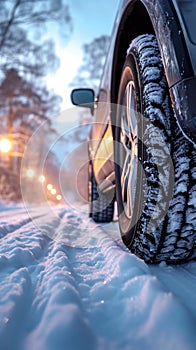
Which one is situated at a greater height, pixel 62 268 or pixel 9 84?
pixel 9 84

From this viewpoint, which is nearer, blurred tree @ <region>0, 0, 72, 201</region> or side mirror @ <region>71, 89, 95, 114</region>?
side mirror @ <region>71, 89, 95, 114</region>

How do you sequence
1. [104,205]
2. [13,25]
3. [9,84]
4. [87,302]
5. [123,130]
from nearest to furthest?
[87,302] → [123,130] → [104,205] → [13,25] → [9,84]

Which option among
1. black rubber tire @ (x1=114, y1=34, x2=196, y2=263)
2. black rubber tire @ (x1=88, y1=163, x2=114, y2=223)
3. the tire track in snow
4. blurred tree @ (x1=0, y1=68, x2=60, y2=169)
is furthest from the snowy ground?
blurred tree @ (x1=0, y1=68, x2=60, y2=169)

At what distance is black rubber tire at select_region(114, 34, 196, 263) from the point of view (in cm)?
104

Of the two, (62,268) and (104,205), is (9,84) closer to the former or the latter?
(104,205)

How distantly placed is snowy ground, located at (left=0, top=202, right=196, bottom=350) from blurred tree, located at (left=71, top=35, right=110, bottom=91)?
13436 mm

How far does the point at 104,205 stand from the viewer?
3.46m

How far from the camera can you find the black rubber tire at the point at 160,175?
1.04m

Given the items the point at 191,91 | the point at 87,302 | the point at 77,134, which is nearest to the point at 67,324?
the point at 87,302

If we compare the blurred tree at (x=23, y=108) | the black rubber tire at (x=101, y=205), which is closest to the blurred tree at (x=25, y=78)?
the blurred tree at (x=23, y=108)

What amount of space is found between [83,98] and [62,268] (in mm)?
2022

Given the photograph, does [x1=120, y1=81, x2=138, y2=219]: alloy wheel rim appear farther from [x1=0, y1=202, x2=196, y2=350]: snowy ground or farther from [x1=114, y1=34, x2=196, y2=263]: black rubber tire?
[x1=0, y1=202, x2=196, y2=350]: snowy ground

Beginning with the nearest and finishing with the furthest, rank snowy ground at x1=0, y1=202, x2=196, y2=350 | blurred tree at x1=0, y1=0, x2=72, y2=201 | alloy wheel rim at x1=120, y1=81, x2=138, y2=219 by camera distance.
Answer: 1. snowy ground at x1=0, y1=202, x2=196, y2=350
2. alloy wheel rim at x1=120, y1=81, x2=138, y2=219
3. blurred tree at x1=0, y1=0, x2=72, y2=201

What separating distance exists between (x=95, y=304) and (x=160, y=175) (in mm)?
493
